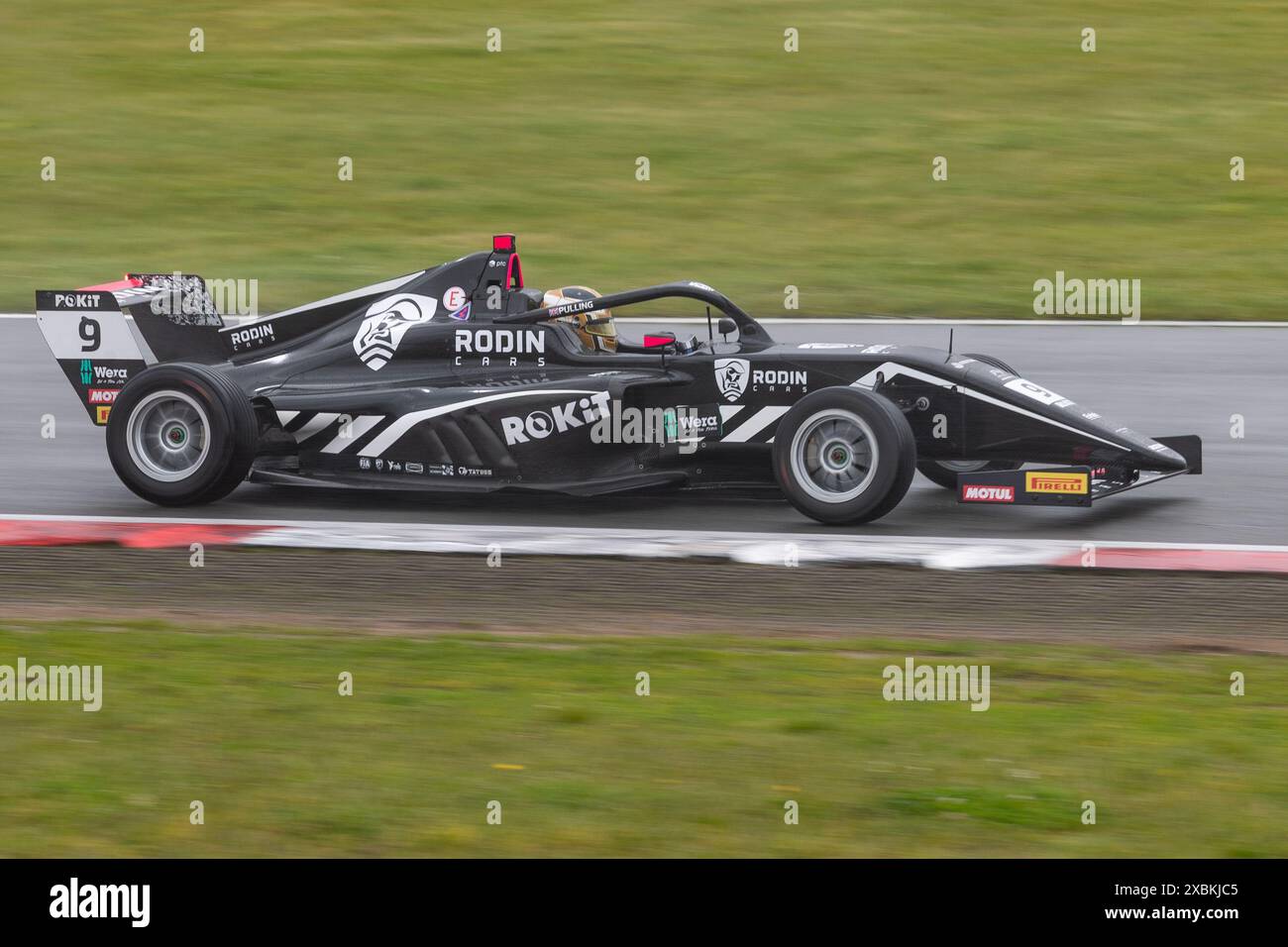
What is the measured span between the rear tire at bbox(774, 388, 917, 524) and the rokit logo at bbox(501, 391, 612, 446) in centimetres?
105

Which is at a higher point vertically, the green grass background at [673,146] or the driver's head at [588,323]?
the green grass background at [673,146]

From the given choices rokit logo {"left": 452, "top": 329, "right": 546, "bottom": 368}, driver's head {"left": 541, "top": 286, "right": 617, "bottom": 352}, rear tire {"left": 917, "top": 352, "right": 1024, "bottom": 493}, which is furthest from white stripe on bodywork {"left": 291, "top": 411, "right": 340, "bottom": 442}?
rear tire {"left": 917, "top": 352, "right": 1024, "bottom": 493}

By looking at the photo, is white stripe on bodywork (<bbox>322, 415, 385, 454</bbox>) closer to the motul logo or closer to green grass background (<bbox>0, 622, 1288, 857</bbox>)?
green grass background (<bbox>0, 622, 1288, 857</bbox>)

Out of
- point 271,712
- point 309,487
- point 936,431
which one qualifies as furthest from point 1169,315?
point 271,712

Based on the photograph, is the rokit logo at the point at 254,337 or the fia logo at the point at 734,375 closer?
the fia logo at the point at 734,375

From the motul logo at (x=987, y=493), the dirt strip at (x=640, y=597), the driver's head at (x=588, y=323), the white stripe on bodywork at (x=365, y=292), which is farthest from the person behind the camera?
the white stripe on bodywork at (x=365, y=292)

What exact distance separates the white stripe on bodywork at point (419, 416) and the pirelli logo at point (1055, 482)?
2.40 metres

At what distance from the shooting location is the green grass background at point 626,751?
205 inches

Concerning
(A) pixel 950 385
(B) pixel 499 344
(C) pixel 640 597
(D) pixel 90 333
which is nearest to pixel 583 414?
(B) pixel 499 344

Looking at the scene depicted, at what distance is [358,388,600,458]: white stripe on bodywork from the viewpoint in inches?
376

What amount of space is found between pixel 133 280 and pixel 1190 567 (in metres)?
6.68

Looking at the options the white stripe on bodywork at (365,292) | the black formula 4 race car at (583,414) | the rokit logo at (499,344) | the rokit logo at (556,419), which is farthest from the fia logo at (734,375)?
the white stripe on bodywork at (365,292)

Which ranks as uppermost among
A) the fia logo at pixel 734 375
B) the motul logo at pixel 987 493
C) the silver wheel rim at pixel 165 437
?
the fia logo at pixel 734 375

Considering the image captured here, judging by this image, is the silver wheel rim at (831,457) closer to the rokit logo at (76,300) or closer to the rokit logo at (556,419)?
the rokit logo at (556,419)
